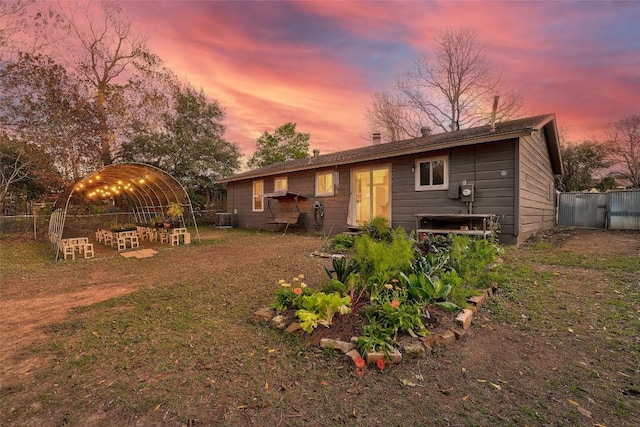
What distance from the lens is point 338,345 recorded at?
242 centimetres

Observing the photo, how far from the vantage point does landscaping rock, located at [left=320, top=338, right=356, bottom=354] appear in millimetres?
2376

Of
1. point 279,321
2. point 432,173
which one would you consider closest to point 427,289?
point 279,321

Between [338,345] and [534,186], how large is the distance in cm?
926

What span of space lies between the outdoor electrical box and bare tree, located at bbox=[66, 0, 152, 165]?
51.9 ft

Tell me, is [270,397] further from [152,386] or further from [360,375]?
[152,386]

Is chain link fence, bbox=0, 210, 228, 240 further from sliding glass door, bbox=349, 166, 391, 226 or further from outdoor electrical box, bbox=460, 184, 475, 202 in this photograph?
outdoor electrical box, bbox=460, 184, 475, 202

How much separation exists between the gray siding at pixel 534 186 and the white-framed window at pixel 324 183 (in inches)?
229

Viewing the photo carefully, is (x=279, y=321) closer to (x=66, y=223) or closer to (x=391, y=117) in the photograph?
(x=66, y=223)

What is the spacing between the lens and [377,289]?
307cm

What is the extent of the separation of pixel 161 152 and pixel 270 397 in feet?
63.3

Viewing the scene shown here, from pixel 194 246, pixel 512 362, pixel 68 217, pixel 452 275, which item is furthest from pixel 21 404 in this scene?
pixel 68 217

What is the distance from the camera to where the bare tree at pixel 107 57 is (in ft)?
48.4

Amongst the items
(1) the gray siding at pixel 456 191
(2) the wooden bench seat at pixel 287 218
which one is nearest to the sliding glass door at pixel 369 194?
(1) the gray siding at pixel 456 191

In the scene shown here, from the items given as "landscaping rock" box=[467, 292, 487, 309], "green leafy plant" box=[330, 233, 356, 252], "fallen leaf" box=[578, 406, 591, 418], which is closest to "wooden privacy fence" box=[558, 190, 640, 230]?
"green leafy plant" box=[330, 233, 356, 252]
